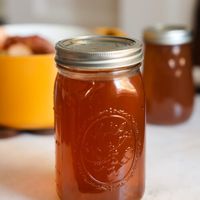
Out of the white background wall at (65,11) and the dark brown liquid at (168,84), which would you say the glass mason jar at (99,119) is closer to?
the dark brown liquid at (168,84)

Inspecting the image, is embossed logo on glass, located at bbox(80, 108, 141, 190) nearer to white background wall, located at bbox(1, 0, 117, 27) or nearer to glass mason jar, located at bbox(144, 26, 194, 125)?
glass mason jar, located at bbox(144, 26, 194, 125)

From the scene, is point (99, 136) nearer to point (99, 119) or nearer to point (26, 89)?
point (99, 119)

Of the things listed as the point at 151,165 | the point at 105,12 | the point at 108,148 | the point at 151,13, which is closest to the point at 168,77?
the point at 151,165

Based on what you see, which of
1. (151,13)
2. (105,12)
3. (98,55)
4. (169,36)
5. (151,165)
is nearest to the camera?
(98,55)

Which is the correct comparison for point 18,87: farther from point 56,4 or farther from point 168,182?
point 56,4

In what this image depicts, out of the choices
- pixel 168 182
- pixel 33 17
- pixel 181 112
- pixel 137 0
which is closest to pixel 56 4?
pixel 33 17

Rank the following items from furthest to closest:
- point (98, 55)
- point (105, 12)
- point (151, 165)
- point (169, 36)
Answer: point (105, 12) → point (169, 36) → point (151, 165) → point (98, 55)

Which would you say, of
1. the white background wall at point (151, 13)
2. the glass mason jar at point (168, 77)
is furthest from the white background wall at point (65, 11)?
the glass mason jar at point (168, 77)
